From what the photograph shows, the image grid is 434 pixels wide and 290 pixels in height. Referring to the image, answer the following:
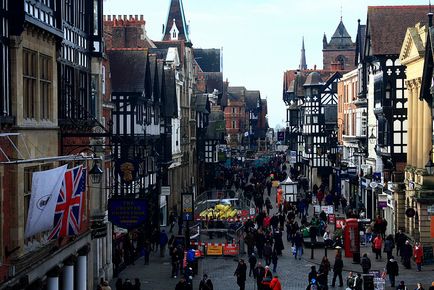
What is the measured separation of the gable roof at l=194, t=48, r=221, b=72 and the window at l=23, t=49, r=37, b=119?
11834 centimetres

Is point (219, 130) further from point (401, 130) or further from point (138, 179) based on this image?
point (138, 179)

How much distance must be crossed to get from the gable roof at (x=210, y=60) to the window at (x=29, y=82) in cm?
11834

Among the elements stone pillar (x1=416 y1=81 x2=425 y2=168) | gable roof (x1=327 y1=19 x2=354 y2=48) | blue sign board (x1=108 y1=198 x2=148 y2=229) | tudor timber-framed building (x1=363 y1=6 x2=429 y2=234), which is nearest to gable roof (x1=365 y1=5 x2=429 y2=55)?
tudor timber-framed building (x1=363 y1=6 x2=429 y2=234)

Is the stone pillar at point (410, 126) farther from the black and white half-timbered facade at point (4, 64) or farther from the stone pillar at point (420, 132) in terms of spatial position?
the black and white half-timbered facade at point (4, 64)

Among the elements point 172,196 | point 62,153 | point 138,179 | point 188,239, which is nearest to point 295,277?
point 188,239

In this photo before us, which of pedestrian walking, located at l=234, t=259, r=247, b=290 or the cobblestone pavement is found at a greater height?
pedestrian walking, located at l=234, t=259, r=247, b=290

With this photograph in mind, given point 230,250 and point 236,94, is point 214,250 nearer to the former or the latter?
point 230,250

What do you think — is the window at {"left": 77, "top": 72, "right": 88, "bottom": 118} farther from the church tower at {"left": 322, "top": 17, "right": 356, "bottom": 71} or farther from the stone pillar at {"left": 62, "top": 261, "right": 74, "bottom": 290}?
the church tower at {"left": 322, "top": 17, "right": 356, "bottom": 71}

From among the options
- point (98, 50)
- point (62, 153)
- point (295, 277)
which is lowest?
point (295, 277)

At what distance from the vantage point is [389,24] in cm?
5734

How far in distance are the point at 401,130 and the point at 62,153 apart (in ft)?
97.0

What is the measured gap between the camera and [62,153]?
2780 centimetres

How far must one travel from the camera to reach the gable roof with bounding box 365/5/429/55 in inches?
2199

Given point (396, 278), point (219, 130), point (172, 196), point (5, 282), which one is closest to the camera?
point (5, 282)
